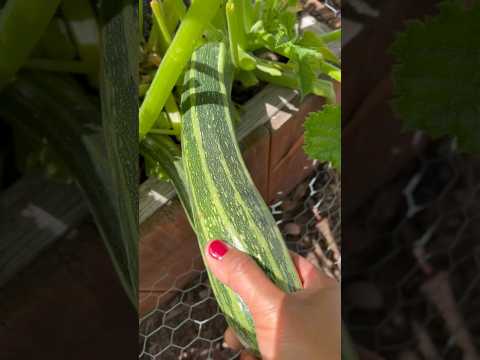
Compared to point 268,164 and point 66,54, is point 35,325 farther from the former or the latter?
point 268,164

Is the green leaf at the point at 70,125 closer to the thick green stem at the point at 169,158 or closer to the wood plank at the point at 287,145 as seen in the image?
the thick green stem at the point at 169,158

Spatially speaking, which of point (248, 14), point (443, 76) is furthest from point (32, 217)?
point (248, 14)

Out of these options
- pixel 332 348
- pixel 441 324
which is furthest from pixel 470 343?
pixel 332 348

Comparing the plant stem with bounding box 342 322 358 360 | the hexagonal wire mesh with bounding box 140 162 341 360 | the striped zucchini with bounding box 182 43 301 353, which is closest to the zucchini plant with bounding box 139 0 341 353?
the striped zucchini with bounding box 182 43 301 353

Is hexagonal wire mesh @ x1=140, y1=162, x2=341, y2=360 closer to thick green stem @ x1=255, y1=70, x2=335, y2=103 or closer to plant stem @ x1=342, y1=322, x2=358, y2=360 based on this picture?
thick green stem @ x1=255, y1=70, x2=335, y2=103

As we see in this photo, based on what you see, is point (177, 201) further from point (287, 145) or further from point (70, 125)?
point (70, 125)
